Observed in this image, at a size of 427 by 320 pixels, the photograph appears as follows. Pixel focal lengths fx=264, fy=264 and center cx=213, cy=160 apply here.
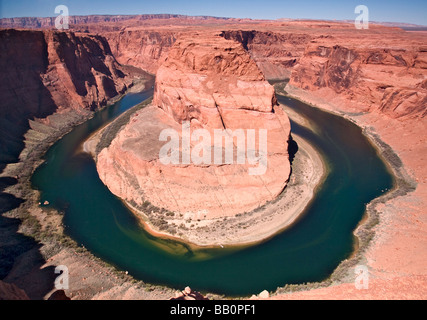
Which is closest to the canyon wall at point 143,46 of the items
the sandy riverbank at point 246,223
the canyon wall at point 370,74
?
the canyon wall at point 370,74

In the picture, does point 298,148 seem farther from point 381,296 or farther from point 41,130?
point 41,130

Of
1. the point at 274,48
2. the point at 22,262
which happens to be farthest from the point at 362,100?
the point at 22,262

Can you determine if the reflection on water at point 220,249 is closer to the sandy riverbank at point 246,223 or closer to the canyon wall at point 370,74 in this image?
the sandy riverbank at point 246,223

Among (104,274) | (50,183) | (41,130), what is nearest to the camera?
(104,274)

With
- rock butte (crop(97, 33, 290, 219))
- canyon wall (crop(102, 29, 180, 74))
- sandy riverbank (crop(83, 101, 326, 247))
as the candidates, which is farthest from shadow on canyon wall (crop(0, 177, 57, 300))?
canyon wall (crop(102, 29, 180, 74))

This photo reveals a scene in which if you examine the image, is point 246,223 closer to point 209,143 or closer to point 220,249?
point 220,249

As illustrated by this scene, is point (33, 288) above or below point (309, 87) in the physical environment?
below
